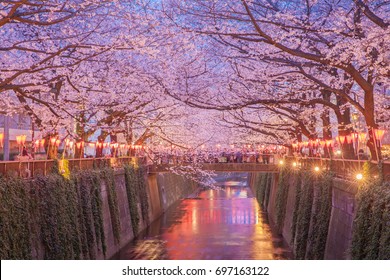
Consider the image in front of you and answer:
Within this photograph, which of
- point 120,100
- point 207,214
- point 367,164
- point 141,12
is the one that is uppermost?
point 141,12

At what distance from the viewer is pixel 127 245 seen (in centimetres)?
3350

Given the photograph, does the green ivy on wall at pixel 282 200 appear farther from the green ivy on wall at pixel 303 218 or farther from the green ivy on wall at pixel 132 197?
the green ivy on wall at pixel 132 197

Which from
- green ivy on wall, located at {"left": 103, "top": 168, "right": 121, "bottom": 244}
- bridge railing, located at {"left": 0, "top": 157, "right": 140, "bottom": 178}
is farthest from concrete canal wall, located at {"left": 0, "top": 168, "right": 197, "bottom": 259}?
bridge railing, located at {"left": 0, "top": 157, "right": 140, "bottom": 178}

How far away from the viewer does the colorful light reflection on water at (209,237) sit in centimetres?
3069

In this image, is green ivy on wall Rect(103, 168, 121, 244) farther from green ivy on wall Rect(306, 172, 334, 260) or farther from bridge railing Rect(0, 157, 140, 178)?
green ivy on wall Rect(306, 172, 334, 260)

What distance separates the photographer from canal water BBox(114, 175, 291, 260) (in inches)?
1206

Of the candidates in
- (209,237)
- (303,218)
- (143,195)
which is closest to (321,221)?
(303,218)

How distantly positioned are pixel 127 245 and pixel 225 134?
23.5 m

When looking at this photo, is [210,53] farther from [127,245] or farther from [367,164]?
[127,245]

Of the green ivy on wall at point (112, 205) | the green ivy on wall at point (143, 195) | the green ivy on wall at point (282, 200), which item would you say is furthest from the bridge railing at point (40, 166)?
the green ivy on wall at point (282, 200)

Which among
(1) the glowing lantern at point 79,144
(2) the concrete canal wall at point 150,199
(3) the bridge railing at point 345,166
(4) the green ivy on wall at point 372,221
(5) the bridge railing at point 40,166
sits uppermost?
(1) the glowing lantern at point 79,144

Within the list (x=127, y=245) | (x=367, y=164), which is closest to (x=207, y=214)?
(x=127, y=245)

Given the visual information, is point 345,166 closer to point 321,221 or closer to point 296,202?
point 321,221
